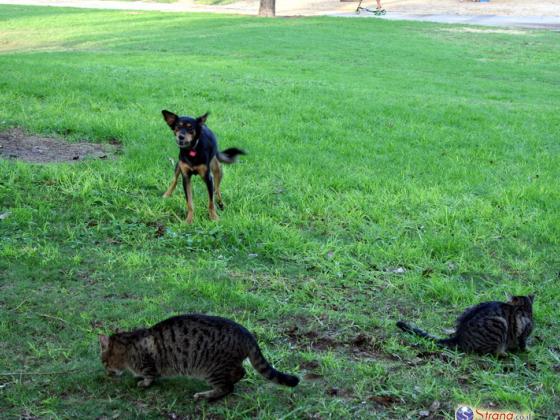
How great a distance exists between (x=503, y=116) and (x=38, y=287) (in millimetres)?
9491

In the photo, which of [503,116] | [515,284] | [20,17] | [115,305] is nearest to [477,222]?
[515,284]

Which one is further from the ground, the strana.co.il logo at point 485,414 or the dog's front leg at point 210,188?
the dog's front leg at point 210,188

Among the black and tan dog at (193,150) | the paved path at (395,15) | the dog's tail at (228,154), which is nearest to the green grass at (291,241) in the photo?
the black and tan dog at (193,150)

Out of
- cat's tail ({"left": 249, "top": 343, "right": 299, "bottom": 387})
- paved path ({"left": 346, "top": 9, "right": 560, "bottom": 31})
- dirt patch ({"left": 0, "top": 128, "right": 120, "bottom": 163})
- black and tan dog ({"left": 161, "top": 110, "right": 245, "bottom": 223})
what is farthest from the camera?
paved path ({"left": 346, "top": 9, "right": 560, "bottom": 31})

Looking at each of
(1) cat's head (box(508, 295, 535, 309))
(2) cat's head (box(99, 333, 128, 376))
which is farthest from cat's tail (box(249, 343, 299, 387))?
(1) cat's head (box(508, 295, 535, 309))

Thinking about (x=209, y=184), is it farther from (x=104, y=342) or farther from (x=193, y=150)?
(x=104, y=342)

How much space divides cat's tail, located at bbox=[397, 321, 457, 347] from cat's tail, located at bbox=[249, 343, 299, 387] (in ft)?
4.22

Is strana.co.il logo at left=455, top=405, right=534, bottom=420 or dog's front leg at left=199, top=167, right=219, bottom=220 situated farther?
dog's front leg at left=199, top=167, right=219, bottom=220

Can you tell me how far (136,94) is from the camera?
12492 mm

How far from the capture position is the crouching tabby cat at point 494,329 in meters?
4.89

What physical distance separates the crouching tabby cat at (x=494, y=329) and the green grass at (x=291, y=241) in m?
0.12

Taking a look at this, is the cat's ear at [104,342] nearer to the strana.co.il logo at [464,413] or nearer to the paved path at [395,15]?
the strana.co.il logo at [464,413]

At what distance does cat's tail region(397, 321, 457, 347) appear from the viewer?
497 centimetres

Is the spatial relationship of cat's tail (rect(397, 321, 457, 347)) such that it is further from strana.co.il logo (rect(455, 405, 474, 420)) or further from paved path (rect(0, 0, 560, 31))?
paved path (rect(0, 0, 560, 31))
